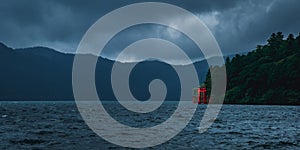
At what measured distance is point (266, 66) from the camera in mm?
146250

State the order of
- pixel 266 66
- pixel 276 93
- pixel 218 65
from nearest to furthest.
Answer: pixel 276 93
pixel 266 66
pixel 218 65

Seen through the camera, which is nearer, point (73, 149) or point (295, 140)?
point (73, 149)

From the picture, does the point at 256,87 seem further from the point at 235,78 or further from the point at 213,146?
the point at 213,146

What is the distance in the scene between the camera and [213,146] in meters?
19.9

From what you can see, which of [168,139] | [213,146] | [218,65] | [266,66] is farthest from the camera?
[218,65]

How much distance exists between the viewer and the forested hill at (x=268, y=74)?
427 ft

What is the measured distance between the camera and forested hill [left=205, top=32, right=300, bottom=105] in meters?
130

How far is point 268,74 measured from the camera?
5635 inches

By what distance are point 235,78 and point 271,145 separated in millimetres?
149624

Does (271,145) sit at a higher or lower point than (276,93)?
lower

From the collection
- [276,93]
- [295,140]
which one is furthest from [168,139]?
[276,93]

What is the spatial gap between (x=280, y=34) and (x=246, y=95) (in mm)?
45329

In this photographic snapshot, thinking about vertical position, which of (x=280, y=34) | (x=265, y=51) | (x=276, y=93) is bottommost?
(x=276, y=93)

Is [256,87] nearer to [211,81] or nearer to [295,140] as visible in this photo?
[211,81]
